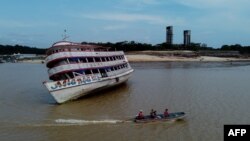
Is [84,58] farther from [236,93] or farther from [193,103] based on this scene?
[236,93]

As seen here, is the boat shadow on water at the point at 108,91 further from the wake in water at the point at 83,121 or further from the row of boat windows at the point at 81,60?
the wake in water at the point at 83,121

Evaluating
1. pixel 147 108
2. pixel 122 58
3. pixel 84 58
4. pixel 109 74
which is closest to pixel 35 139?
pixel 147 108

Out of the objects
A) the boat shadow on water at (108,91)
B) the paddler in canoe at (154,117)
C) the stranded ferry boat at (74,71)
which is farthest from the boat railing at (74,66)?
the paddler in canoe at (154,117)

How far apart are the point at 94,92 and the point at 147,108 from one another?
7.98m

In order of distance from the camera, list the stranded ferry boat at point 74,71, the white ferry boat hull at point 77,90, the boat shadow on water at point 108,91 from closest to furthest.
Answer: the white ferry boat hull at point 77,90 → the stranded ferry boat at point 74,71 → the boat shadow on water at point 108,91

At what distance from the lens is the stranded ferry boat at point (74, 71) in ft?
98.7

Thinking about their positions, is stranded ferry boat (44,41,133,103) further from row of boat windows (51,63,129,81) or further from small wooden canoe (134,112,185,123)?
small wooden canoe (134,112,185,123)

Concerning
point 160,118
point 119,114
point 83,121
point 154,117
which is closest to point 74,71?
point 119,114

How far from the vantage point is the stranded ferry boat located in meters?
30.1

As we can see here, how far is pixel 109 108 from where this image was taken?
29.2 m

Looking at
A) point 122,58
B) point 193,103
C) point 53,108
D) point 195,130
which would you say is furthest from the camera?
point 122,58

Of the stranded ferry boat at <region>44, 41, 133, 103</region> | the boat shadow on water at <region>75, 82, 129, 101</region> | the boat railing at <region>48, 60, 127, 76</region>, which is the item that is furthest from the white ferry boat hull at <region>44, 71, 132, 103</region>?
the boat railing at <region>48, 60, 127, 76</region>

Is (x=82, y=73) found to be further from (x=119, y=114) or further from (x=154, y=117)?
(x=154, y=117)

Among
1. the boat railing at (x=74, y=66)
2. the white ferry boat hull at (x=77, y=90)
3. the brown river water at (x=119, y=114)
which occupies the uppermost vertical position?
the boat railing at (x=74, y=66)
